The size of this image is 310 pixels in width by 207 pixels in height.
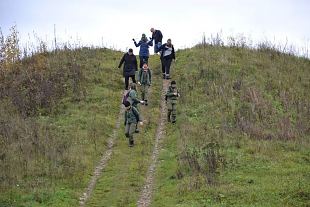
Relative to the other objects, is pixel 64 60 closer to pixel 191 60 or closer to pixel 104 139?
pixel 191 60

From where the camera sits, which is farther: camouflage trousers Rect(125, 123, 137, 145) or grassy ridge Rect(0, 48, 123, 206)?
camouflage trousers Rect(125, 123, 137, 145)

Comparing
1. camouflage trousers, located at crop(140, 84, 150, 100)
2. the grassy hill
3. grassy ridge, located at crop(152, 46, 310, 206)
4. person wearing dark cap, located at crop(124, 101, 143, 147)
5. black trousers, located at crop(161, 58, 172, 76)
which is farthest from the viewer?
black trousers, located at crop(161, 58, 172, 76)

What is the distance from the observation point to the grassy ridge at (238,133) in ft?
46.9

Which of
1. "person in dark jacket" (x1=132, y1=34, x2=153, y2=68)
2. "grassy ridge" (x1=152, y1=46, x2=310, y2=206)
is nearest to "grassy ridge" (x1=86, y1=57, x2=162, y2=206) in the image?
"grassy ridge" (x1=152, y1=46, x2=310, y2=206)

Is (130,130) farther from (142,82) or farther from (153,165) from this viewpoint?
(142,82)

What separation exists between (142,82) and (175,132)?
3.84 meters

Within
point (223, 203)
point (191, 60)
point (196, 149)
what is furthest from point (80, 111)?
point (223, 203)

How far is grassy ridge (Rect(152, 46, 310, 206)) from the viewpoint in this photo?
14.3 m

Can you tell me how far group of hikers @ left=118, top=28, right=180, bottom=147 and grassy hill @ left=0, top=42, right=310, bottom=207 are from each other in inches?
28.5

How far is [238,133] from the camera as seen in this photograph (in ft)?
64.6

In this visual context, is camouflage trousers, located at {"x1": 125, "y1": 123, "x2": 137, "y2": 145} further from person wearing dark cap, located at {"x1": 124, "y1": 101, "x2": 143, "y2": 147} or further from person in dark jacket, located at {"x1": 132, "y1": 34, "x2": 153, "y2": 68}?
person in dark jacket, located at {"x1": 132, "y1": 34, "x2": 153, "y2": 68}

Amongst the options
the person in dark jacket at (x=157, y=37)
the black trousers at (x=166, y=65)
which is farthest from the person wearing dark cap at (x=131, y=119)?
the person in dark jacket at (x=157, y=37)

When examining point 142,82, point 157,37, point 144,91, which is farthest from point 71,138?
point 157,37

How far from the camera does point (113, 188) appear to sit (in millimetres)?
15273
